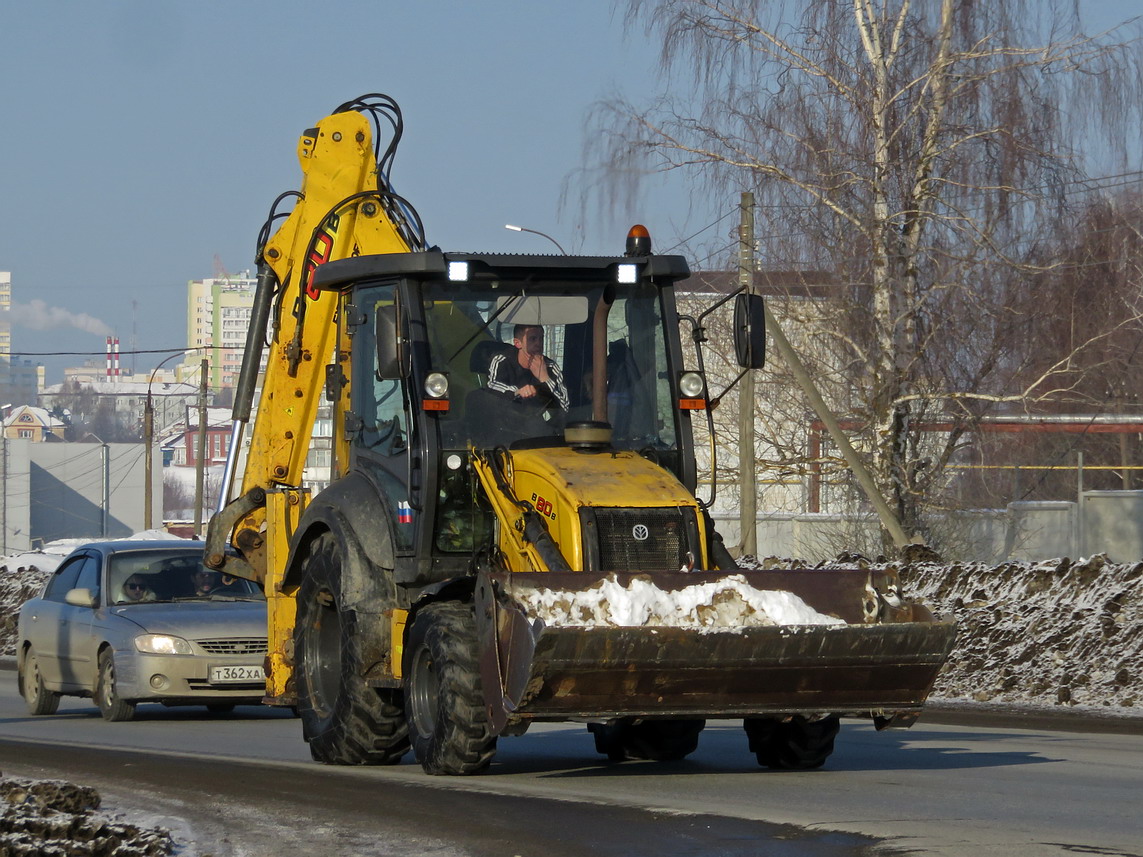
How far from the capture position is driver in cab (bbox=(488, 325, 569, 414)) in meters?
10.2

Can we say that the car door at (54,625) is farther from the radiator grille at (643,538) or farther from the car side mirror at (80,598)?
the radiator grille at (643,538)

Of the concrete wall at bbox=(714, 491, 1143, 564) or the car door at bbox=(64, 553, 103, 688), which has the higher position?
the concrete wall at bbox=(714, 491, 1143, 564)

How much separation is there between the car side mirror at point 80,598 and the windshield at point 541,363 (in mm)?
6449

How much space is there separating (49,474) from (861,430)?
8788cm

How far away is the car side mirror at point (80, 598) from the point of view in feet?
50.5

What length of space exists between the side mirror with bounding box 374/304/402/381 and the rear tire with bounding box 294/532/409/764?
1.32 metres

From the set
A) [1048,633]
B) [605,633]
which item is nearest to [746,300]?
[605,633]

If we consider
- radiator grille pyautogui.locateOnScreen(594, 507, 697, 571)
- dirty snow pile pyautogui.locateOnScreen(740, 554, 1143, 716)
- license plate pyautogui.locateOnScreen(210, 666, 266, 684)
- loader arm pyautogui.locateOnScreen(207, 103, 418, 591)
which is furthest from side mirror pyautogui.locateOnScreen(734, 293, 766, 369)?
license plate pyautogui.locateOnScreen(210, 666, 266, 684)

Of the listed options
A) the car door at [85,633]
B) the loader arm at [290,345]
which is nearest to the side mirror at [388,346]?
the loader arm at [290,345]

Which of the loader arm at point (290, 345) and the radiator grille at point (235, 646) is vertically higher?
the loader arm at point (290, 345)

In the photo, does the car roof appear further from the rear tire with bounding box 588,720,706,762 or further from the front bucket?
the front bucket

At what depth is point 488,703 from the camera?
29.5 ft

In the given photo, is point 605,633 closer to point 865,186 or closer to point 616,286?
point 616,286

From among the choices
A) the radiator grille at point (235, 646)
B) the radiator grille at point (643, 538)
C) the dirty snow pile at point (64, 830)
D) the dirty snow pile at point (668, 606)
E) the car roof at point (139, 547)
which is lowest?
the dirty snow pile at point (64, 830)
